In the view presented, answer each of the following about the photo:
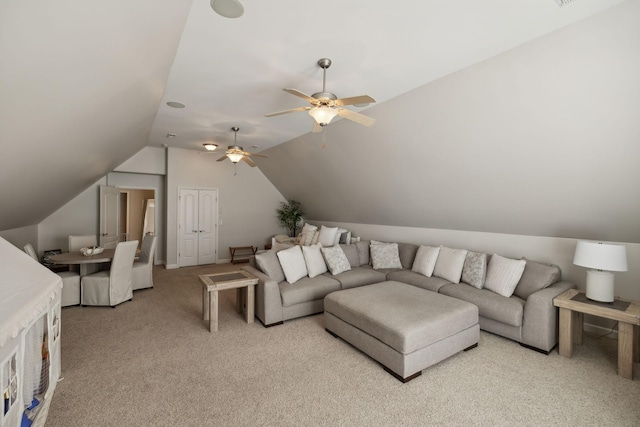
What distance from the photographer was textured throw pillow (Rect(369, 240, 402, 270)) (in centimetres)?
492

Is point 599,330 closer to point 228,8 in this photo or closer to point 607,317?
point 607,317

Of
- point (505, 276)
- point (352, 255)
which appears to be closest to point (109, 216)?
point (352, 255)

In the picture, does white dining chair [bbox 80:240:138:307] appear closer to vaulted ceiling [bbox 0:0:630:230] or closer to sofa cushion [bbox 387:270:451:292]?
vaulted ceiling [bbox 0:0:630:230]

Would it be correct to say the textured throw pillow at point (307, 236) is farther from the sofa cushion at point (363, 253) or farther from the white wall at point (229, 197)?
the sofa cushion at point (363, 253)

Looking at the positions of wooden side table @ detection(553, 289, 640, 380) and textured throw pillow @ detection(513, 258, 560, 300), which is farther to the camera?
textured throw pillow @ detection(513, 258, 560, 300)

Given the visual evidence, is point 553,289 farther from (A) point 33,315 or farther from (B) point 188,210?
(B) point 188,210

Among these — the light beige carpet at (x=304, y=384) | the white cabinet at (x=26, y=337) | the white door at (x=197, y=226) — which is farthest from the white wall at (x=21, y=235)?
the white cabinet at (x=26, y=337)


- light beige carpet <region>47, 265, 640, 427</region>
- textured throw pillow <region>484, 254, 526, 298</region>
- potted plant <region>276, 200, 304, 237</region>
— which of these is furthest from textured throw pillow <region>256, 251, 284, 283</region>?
potted plant <region>276, 200, 304, 237</region>

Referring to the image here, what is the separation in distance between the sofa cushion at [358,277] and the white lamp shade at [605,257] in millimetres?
2484

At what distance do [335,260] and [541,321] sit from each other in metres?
2.57

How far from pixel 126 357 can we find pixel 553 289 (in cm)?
460

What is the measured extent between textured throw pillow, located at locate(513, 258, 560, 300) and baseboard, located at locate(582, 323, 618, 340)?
2.26ft

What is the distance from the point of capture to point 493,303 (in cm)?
329

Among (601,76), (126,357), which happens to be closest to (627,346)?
(601,76)
